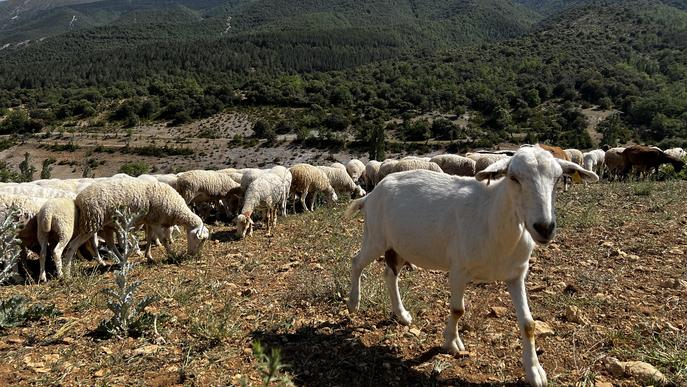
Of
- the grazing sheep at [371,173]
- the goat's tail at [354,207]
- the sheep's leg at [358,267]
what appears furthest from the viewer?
the grazing sheep at [371,173]

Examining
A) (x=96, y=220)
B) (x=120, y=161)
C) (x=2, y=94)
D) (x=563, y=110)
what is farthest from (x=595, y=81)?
(x=2, y=94)

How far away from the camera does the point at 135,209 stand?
809 cm

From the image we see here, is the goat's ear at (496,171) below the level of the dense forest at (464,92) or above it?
above

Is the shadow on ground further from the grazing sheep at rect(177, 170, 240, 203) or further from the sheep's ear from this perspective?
the grazing sheep at rect(177, 170, 240, 203)

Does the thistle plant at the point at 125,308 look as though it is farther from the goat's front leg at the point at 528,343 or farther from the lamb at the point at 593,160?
the lamb at the point at 593,160

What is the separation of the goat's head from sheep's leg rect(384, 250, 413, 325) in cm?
154

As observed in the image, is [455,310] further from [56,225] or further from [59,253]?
[56,225]

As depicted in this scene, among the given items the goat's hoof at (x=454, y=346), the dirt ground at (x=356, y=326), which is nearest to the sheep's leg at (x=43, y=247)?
the dirt ground at (x=356, y=326)

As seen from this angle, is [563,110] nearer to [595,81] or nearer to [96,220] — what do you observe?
[595,81]

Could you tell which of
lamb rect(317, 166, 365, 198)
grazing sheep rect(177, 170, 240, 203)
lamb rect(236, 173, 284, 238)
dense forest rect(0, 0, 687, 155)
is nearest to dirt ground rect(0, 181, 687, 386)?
lamb rect(236, 173, 284, 238)

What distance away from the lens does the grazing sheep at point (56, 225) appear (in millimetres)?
7137

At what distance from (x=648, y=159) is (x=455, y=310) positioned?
70.3ft

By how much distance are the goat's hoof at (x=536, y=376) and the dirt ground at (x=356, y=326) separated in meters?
0.19

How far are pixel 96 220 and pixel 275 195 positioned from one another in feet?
15.8
